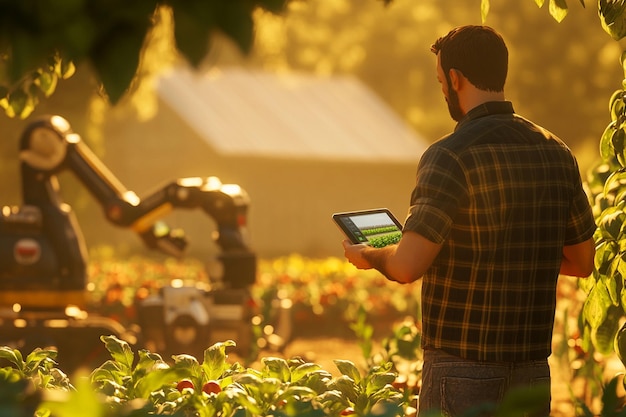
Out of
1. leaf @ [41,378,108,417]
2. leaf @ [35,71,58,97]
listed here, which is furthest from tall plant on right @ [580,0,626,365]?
leaf @ [41,378,108,417]

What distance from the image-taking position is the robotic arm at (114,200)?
994 cm

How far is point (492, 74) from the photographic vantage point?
366cm

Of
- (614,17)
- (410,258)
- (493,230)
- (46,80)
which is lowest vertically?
(410,258)

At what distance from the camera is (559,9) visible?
4.46 meters

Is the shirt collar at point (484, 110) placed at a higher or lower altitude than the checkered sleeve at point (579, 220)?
higher

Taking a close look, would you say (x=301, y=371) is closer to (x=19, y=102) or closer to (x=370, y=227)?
(x=370, y=227)

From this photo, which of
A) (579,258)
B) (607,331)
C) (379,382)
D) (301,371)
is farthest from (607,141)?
(301,371)

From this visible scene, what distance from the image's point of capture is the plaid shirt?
3516 mm

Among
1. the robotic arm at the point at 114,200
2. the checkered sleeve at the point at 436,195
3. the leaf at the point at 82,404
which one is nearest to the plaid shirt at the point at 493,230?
the checkered sleeve at the point at 436,195

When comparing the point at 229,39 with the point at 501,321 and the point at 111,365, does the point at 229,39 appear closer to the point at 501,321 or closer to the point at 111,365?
the point at 501,321

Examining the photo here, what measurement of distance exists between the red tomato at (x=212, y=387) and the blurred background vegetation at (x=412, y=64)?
588 inches

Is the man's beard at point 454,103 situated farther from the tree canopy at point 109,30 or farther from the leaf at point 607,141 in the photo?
the tree canopy at point 109,30

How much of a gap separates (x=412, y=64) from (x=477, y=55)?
50666 mm

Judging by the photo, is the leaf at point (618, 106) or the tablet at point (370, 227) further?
the leaf at point (618, 106)
